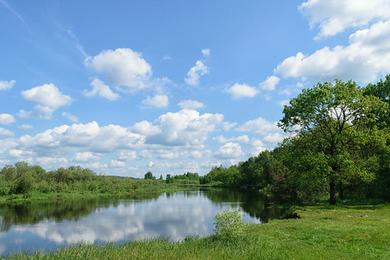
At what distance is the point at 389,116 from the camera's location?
45.8 m

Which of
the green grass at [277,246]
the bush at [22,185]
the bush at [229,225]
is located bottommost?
the green grass at [277,246]

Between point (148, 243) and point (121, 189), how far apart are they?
10266 centimetres

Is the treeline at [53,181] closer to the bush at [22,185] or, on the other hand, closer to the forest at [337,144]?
the bush at [22,185]

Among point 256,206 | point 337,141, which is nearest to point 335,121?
point 337,141

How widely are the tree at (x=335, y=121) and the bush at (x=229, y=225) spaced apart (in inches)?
772

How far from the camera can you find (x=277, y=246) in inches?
639

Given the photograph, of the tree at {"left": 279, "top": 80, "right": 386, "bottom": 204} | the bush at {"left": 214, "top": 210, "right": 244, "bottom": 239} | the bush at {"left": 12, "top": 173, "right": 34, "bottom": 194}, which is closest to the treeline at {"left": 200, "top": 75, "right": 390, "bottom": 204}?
the tree at {"left": 279, "top": 80, "right": 386, "bottom": 204}

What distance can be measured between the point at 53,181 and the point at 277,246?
92775 mm

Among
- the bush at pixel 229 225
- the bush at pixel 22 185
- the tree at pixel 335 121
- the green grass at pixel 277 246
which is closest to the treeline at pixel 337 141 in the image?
the tree at pixel 335 121

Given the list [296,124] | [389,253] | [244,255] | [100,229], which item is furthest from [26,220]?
[389,253]

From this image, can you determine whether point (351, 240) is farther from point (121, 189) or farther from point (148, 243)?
point (121, 189)

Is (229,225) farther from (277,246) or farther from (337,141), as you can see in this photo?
(337,141)

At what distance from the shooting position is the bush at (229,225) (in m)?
17.5

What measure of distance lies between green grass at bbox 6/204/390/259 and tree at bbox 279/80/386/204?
14.3 meters
